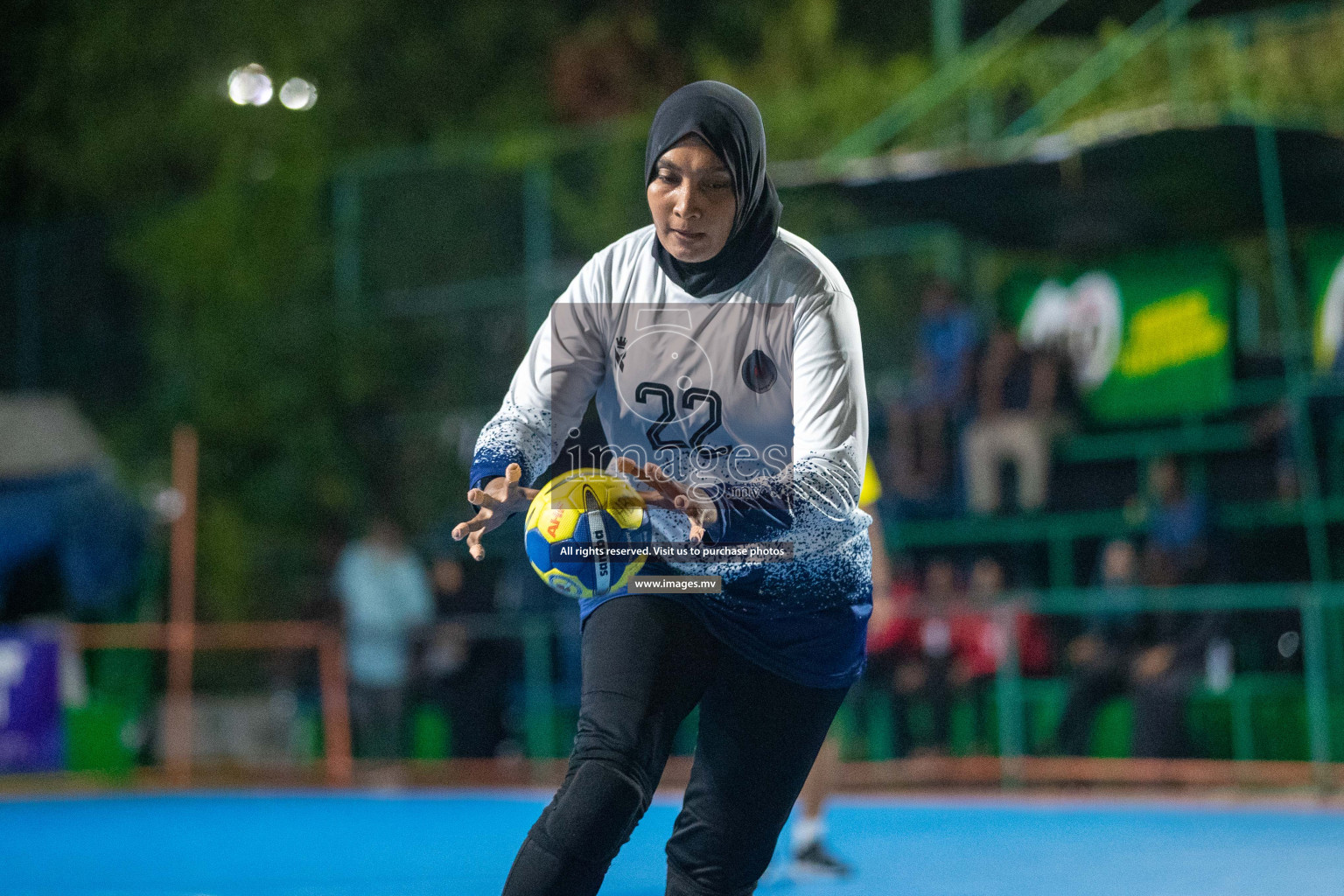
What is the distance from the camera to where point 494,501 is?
10.6 ft

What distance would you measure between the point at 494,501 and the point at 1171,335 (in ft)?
36.6

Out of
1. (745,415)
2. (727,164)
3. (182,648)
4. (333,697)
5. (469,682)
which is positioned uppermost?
(727,164)

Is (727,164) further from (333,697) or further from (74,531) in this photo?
(74,531)

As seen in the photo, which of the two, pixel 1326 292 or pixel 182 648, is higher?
pixel 1326 292

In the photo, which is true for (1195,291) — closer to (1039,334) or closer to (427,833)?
(1039,334)

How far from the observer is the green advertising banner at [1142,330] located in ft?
43.2

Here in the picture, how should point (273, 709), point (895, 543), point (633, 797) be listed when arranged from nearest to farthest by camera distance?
point (633, 797)
point (895, 543)
point (273, 709)

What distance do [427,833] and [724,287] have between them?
6.38m

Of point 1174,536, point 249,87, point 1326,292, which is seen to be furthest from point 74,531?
point 1326,292

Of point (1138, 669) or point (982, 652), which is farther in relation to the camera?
point (982, 652)

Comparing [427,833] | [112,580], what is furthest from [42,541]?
[427,833]

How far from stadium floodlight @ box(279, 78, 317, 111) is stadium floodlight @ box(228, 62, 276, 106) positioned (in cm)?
21

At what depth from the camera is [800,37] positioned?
75.5 ft

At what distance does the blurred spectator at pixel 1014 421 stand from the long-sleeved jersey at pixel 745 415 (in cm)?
963
